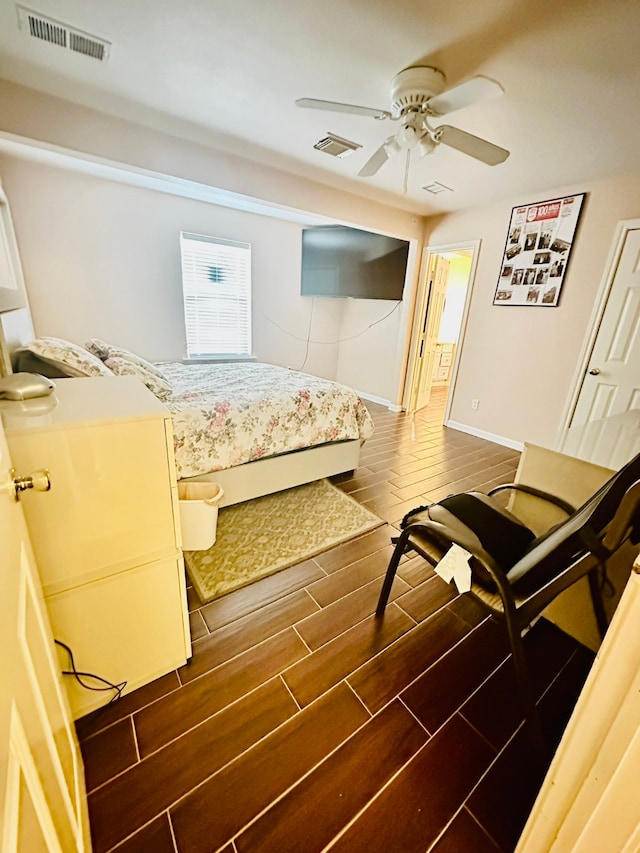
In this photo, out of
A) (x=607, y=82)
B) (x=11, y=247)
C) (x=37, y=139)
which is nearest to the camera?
(x=607, y=82)

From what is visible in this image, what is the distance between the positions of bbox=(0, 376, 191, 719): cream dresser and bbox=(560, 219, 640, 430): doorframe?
3.26 metres

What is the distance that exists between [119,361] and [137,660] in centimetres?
171

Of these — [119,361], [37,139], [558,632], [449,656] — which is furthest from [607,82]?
[37,139]

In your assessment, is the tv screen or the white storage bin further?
the tv screen

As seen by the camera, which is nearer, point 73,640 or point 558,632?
point 73,640

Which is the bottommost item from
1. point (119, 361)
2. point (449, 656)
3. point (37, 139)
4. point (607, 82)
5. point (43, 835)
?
point (449, 656)

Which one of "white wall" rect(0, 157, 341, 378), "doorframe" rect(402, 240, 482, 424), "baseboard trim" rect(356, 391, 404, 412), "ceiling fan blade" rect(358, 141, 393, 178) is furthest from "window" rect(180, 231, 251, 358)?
"ceiling fan blade" rect(358, 141, 393, 178)

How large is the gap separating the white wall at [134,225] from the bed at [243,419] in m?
1.35

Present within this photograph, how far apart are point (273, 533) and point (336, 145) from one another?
271cm

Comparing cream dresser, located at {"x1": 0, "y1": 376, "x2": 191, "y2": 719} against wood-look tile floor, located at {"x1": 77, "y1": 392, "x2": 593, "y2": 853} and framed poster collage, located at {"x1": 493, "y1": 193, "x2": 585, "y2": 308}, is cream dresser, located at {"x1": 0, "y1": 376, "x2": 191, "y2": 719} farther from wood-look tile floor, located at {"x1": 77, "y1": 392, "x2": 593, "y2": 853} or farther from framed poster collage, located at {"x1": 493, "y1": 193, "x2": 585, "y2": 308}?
framed poster collage, located at {"x1": 493, "y1": 193, "x2": 585, "y2": 308}

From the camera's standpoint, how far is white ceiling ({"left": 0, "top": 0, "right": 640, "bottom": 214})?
147 centimetres

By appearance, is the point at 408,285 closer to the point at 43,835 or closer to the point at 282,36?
the point at 282,36

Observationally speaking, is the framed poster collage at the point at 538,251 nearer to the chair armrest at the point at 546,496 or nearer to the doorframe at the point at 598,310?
the doorframe at the point at 598,310

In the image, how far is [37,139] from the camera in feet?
7.05
